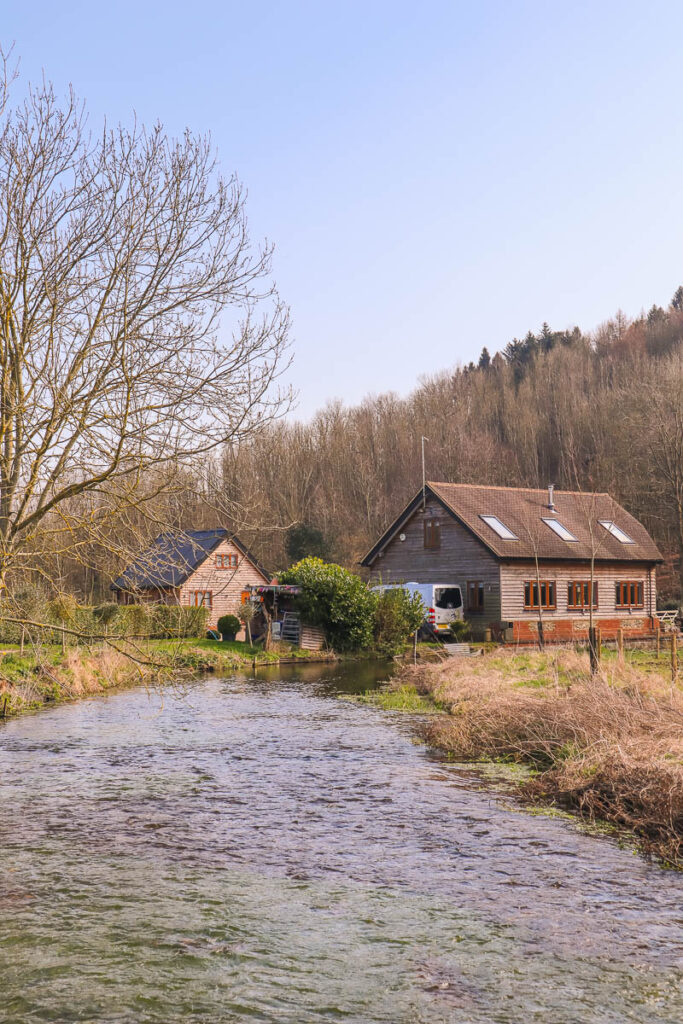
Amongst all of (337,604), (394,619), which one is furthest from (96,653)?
(394,619)

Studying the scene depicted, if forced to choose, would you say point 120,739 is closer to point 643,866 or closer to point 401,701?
point 401,701

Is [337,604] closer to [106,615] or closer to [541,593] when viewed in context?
[106,615]

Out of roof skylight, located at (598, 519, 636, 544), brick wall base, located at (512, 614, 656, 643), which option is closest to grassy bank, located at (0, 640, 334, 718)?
brick wall base, located at (512, 614, 656, 643)

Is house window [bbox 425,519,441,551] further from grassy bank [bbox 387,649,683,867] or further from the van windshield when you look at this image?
grassy bank [bbox 387,649,683,867]

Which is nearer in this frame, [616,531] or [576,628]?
[576,628]

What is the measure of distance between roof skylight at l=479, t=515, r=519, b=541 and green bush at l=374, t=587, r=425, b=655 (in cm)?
505

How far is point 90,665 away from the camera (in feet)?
80.9

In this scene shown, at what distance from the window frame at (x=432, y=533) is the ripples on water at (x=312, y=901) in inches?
967

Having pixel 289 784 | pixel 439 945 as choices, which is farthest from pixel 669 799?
pixel 289 784

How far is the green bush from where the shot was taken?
115ft

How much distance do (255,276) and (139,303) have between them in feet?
4.74

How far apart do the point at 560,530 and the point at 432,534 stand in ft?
18.7

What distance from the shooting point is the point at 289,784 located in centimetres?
1338

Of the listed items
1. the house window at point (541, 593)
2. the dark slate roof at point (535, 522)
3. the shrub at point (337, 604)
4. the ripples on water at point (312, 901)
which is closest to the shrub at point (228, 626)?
the shrub at point (337, 604)
